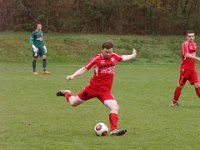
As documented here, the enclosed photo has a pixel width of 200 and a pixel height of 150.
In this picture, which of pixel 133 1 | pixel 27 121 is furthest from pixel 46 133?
pixel 133 1

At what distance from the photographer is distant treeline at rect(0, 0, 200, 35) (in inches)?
1601

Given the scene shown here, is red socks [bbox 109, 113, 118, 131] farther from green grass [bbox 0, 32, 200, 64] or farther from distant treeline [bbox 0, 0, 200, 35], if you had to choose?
distant treeline [bbox 0, 0, 200, 35]

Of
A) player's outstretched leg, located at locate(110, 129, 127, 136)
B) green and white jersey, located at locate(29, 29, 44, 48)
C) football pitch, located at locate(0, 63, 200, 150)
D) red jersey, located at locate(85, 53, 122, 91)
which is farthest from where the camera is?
green and white jersey, located at locate(29, 29, 44, 48)

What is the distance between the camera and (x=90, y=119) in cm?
1181

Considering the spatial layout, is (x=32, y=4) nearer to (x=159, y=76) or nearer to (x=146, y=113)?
(x=159, y=76)

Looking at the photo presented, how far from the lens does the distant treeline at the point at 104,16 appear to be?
40.7m

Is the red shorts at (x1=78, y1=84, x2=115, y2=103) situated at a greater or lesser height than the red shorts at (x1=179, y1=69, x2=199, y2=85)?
greater

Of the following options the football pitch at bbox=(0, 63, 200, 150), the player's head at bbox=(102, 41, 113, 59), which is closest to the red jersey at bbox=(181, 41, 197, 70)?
the football pitch at bbox=(0, 63, 200, 150)

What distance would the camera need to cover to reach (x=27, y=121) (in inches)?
445

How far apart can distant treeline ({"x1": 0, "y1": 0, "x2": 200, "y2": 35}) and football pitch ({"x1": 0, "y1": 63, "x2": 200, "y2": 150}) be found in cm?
2087

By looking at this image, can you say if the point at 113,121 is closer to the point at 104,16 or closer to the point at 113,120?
the point at 113,120

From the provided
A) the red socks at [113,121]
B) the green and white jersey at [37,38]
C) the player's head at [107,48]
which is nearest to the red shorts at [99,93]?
the red socks at [113,121]

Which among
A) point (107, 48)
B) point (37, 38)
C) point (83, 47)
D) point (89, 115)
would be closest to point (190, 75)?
point (89, 115)

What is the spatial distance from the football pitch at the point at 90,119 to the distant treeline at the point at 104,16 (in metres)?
20.9
